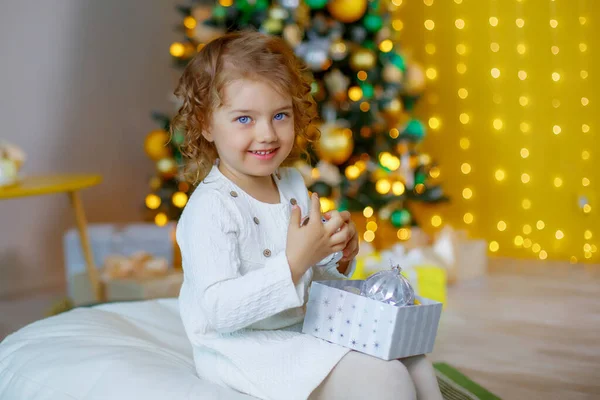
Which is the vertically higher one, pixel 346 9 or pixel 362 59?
pixel 346 9

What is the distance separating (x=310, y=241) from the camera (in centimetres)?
123

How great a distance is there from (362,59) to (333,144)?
1.45ft

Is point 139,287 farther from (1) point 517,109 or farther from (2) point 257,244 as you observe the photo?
(1) point 517,109

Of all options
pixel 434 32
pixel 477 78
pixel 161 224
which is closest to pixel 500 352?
pixel 161 224

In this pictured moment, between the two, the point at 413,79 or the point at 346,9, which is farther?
the point at 413,79

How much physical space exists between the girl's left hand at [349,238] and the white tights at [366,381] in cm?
26

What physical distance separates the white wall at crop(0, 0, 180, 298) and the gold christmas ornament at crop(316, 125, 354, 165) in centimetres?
121

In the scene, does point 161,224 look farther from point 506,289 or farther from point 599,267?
point 599,267

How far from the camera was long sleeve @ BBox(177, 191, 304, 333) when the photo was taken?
1.22m

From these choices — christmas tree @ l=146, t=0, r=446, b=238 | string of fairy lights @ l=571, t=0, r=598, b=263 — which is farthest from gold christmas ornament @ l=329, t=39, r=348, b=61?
string of fairy lights @ l=571, t=0, r=598, b=263

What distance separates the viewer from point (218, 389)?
1279 mm

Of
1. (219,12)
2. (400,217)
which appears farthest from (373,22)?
(400,217)

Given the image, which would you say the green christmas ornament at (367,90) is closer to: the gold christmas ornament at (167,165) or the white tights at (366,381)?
the gold christmas ornament at (167,165)

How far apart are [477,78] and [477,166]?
1.66 feet
